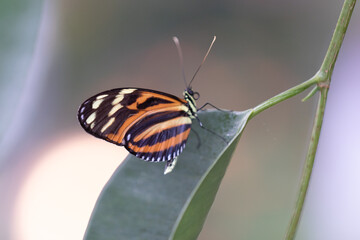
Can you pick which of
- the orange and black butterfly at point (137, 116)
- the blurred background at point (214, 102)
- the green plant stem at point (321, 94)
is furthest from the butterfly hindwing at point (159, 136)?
the blurred background at point (214, 102)

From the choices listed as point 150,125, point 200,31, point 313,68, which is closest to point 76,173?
point 200,31

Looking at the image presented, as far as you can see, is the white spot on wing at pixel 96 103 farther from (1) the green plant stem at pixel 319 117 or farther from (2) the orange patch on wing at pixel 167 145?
(1) the green plant stem at pixel 319 117

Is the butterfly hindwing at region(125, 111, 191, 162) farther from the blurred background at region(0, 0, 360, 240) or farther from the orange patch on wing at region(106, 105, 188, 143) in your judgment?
the blurred background at region(0, 0, 360, 240)

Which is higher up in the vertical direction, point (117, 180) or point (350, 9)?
point (350, 9)

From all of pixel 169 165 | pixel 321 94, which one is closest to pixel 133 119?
pixel 169 165

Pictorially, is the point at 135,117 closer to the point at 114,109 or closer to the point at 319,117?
the point at 114,109

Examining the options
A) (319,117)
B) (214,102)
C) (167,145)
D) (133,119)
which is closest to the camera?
(319,117)

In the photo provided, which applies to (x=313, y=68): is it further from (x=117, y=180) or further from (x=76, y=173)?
(x=117, y=180)
